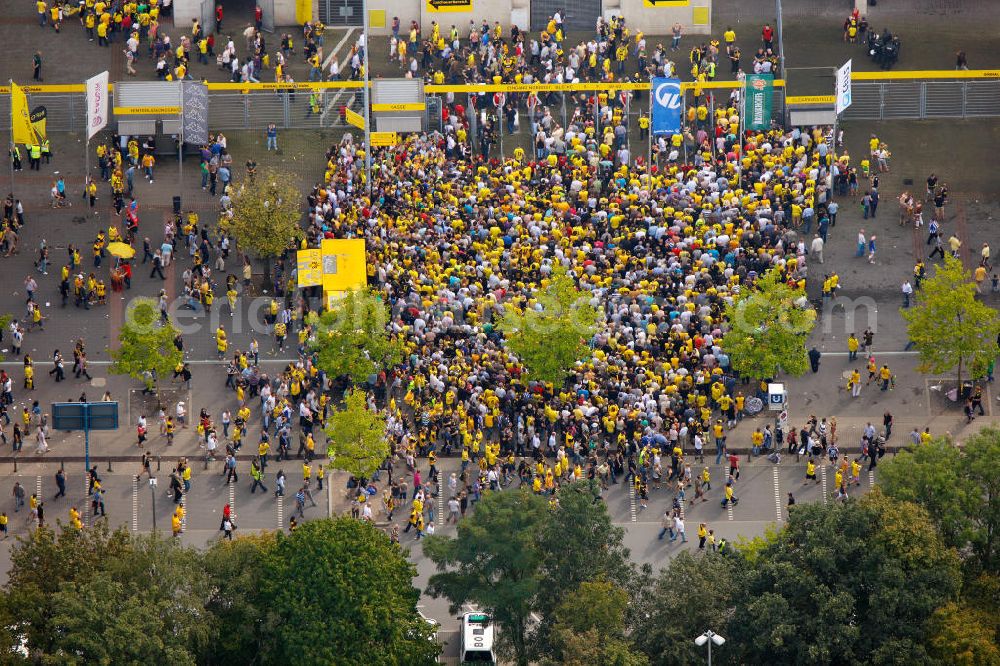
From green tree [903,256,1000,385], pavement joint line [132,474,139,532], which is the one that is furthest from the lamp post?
green tree [903,256,1000,385]

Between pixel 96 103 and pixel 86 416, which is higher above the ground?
pixel 96 103

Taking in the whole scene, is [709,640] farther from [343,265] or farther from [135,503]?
[343,265]

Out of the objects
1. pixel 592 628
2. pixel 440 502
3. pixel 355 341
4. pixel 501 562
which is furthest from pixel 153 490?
pixel 592 628

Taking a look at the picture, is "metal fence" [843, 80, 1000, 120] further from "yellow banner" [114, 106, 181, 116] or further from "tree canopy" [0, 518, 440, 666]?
"tree canopy" [0, 518, 440, 666]

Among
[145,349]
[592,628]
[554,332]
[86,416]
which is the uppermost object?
[554,332]

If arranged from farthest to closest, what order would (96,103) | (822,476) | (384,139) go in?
1. (384,139)
2. (96,103)
3. (822,476)

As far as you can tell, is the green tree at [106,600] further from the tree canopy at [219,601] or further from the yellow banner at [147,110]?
the yellow banner at [147,110]

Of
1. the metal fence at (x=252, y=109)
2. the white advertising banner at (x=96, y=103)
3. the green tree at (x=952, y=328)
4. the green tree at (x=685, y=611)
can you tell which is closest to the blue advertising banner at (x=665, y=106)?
the metal fence at (x=252, y=109)
